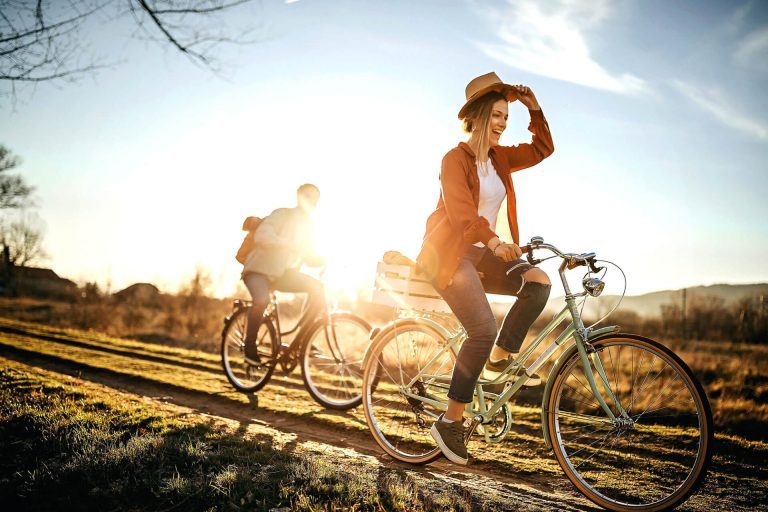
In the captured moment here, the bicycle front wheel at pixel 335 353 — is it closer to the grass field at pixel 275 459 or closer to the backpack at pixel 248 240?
the grass field at pixel 275 459

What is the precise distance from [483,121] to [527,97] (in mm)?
440

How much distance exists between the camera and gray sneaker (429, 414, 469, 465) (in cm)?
326

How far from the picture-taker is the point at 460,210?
320 cm

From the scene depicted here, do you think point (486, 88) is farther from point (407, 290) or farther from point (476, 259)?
point (407, 290)

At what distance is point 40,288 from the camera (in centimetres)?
4934

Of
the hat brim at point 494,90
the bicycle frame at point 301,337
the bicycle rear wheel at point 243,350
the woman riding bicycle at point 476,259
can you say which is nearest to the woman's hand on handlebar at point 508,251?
the woman riding bicycle at point 476,259

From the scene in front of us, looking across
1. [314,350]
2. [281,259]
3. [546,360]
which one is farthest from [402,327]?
[281,259]

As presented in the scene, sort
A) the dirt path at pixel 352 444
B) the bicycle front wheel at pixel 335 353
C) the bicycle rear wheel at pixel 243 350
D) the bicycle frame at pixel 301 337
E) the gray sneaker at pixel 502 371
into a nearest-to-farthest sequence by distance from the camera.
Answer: the dirt path at pixel 352 444
the gray sneaker at pixel 502 371
the bicycle front wheel at pixel 335 353
the bicycle frame at pixel 301 337
the bicycle rear wheel at pixel 243 350

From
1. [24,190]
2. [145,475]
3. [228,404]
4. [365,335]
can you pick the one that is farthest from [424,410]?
[24,190]

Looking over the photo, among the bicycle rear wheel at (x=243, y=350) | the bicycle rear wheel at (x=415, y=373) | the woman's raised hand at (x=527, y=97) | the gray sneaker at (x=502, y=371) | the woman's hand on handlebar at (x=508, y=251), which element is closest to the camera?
the woman's hand on handlebar at (x=508, y=251)

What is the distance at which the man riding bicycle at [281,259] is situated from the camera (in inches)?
252

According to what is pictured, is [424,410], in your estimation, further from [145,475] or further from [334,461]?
[145,475]

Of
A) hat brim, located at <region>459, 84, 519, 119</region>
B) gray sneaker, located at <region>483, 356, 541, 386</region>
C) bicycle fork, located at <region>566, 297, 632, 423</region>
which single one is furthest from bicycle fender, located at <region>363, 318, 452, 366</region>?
hat brim, located at <region>459, 84, 519, 119</region>

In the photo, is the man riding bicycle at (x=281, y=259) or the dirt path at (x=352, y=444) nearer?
the dirt path at (x=352, y=444)
